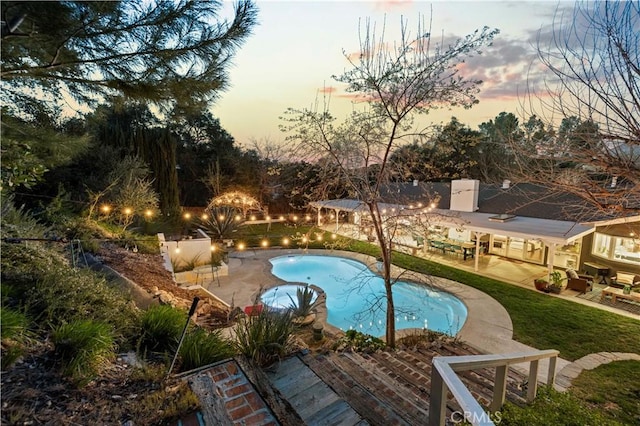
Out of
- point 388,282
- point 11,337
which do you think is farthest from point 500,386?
point 11,337

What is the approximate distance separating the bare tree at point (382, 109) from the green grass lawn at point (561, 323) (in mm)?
1866

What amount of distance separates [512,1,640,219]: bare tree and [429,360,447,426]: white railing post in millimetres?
3049

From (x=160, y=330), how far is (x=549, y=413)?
458cm

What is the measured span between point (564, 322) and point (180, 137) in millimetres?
23572

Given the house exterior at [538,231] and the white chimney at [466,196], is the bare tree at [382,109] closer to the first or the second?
the house exterior at [538,231]

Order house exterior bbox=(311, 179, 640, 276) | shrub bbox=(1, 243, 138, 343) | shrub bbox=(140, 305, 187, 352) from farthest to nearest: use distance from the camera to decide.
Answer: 1. house exterior bbox=(311, 179, 640, 276)
2. shrub bbox=(140, 305, 187, 352)
3. shrub bbox=(1, 243, 138, 343)

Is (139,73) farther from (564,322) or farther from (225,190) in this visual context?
(225,190)

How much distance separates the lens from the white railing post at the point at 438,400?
6.75 feet

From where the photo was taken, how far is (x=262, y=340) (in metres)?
3.61

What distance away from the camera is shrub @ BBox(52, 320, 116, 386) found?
2.41 metres

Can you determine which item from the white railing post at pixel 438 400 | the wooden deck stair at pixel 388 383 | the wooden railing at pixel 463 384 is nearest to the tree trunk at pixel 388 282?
the wooden deck stair at pixel 388 383

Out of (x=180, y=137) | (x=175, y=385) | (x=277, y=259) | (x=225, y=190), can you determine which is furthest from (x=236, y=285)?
(x=180, y=137)

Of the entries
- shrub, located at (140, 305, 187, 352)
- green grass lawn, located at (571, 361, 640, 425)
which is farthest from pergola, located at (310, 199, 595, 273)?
shrub, located at (140, 305, 187, 352)

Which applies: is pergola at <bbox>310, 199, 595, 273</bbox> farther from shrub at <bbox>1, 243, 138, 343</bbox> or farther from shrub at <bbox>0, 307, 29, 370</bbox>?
shrub at <bbox>0, 307, 29, 370</bbox>
